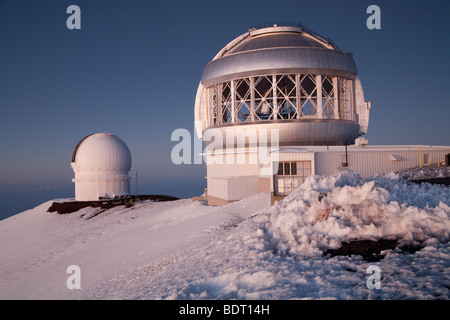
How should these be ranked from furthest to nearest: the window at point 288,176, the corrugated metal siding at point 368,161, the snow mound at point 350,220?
1. the corrugated metal siding at point 368,161
2. the window at point 288,176
3. the snow mound at point 350,220

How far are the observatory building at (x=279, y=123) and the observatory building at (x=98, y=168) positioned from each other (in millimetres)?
12843

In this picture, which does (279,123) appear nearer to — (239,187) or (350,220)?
(239,187)

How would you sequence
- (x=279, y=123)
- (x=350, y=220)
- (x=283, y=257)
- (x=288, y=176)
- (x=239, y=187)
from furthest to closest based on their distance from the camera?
(x=279, y=123)
(x=239, y=187)
(x=288, y=176)
(x=350, y=220)
(x=283, y=257)

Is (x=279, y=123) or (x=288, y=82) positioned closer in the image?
(x=279, y=123)

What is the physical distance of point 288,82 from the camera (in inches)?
991

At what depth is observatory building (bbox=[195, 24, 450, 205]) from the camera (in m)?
18.3

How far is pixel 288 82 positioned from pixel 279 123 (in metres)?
4.98

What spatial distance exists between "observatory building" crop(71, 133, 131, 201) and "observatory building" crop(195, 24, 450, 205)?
1284 cm

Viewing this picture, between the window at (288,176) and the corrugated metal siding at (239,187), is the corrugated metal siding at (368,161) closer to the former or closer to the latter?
the window at (288,176)

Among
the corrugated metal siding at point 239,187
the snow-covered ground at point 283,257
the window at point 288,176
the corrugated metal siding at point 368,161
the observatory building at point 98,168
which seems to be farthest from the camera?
the observatory building at point 98,168

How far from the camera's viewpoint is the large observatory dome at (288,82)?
21.7m

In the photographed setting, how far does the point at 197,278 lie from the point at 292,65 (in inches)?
688

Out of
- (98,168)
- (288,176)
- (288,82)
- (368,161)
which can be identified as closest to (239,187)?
(288,176)

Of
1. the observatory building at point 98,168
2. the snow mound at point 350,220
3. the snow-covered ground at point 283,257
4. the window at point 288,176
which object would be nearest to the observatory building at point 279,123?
the window at point 288,176
